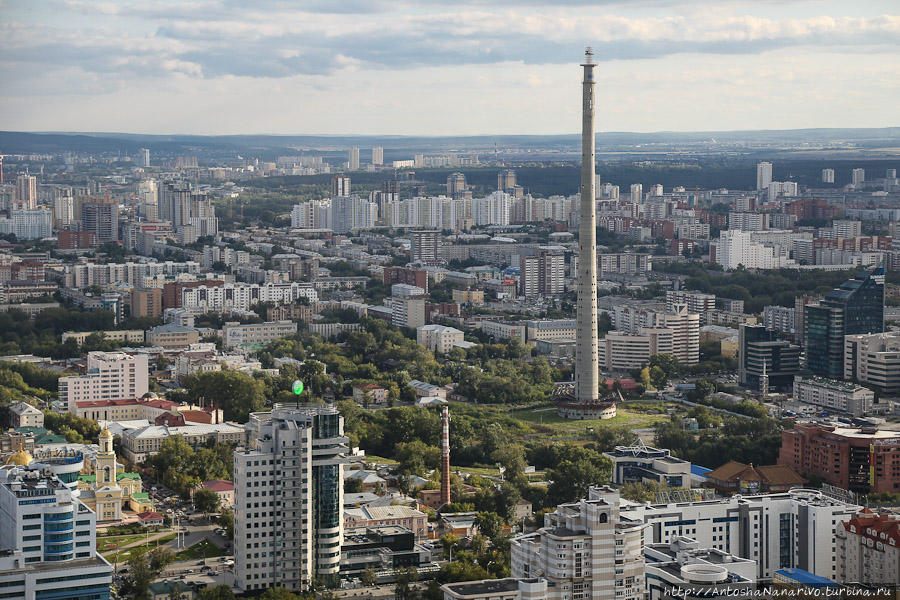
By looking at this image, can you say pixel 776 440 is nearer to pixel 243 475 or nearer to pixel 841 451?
pixel 841 451

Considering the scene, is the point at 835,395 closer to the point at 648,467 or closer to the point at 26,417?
the point at 648,467

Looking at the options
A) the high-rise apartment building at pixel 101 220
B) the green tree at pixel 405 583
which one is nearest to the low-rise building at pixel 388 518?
the green tree at pixel 405 583

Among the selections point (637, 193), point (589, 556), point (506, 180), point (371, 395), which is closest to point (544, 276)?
point (371, 395)

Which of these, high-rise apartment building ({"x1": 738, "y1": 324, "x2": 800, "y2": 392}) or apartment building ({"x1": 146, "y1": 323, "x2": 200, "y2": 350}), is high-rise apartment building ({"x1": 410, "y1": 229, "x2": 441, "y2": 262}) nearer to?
apartment building ({"x1": 146, "y1": 323, "x2": 200, "y2": 350})

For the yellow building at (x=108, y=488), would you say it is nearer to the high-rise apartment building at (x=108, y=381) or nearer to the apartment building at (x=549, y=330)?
the high-rise apartment building at (x=108, y=381)

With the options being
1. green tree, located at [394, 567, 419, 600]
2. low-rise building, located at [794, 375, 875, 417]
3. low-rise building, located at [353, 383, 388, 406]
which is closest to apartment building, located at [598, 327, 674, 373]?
low-rise building, located at [794, 375, 875, 417]

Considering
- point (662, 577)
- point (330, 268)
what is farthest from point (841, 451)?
point (330, 268)
